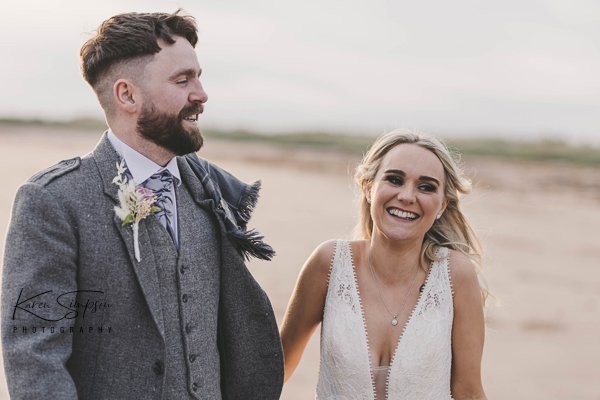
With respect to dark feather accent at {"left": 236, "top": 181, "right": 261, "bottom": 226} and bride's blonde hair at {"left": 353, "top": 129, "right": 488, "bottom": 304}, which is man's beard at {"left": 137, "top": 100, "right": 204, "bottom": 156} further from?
bride's blonde hair at {"left": 353, "top": 129, "right": 488, "bottom": 304}

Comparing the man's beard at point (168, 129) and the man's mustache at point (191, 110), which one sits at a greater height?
the man's mustache at point (191, 110)

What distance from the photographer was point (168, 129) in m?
2.09

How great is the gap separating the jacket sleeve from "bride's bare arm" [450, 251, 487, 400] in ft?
6.40

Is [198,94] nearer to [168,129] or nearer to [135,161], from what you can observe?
→ [168,129]

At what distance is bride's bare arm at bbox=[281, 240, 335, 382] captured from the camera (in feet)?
9.66

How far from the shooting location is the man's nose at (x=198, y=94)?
2146 mm

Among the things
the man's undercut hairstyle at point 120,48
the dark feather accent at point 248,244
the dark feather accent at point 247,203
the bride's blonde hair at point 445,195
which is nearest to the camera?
the man's undercut hairstyle at point 120,48

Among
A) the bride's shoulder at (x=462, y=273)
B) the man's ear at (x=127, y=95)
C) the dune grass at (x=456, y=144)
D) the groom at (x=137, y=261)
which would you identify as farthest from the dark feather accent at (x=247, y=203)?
the dune grass at (x=456, y=144)

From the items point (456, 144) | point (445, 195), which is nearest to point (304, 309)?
point (445, 195)

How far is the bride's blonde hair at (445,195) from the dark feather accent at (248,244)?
88cm

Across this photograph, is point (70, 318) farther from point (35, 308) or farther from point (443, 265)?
point (443, 265)

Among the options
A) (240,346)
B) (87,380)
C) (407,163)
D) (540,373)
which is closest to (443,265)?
(407,163)

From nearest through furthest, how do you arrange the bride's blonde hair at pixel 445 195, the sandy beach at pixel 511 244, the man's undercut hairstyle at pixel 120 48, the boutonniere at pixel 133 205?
the boutonniere at pixel 133 205 < the man's undercut hairstyle at pixel 120 48 < the bride's blonde hair at pixel 445 195 < the sandy beach at pixel 511 244

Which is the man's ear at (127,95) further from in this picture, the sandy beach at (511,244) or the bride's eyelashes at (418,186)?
the sandy beach at (511,244)
